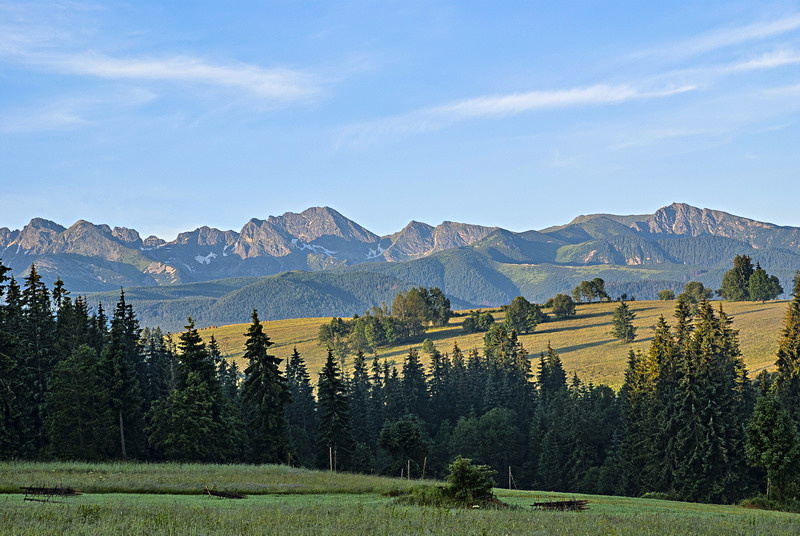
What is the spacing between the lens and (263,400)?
2817 inches

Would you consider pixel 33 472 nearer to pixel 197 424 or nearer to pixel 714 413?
pixel 197 424

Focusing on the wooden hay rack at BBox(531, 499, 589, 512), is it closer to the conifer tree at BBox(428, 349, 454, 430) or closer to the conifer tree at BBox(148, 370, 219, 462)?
the conifer tree at BBox(148, 370, 219, 462)

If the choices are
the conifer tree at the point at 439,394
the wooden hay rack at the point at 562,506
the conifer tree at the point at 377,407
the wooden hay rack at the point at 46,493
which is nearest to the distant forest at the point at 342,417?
the conifer tree at the point at 377,407

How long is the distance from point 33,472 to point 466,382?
8734 cm

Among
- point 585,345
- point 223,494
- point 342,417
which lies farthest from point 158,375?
point 585,345

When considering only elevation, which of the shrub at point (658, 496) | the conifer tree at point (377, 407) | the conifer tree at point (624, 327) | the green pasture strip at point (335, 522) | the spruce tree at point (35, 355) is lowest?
the shrub at point (658, 496)

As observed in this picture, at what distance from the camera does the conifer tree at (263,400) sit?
71.8 m

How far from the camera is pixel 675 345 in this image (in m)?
84.8

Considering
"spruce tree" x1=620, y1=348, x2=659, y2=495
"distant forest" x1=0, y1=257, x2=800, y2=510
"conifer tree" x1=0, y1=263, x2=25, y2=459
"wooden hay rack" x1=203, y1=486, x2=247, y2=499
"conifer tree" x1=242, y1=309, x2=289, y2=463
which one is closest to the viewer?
"wooden hay rack" x1=203, y1=486, x2=247, y2=499

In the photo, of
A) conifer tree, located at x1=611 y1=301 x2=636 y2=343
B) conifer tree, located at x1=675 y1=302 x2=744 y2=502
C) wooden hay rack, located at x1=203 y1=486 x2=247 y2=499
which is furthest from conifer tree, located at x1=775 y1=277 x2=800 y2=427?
conifer tree, located at x1=611 y1=301 x2=636 y2=343

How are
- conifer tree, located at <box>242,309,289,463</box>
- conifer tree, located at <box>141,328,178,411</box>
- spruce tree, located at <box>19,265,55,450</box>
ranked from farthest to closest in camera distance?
conifer tree, located at <box>141,328,178,411</box> → conifer tree, located at <box>242,309,289,463</box> → spruce tree, located at <box>19,265,55,450</box>

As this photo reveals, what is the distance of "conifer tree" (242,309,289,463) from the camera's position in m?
71.8

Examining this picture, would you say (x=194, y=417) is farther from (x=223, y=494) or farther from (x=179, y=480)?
(x=223, y=494)

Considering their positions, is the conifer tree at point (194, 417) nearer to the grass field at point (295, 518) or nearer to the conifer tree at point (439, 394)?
the grass field at point (295, 518)
